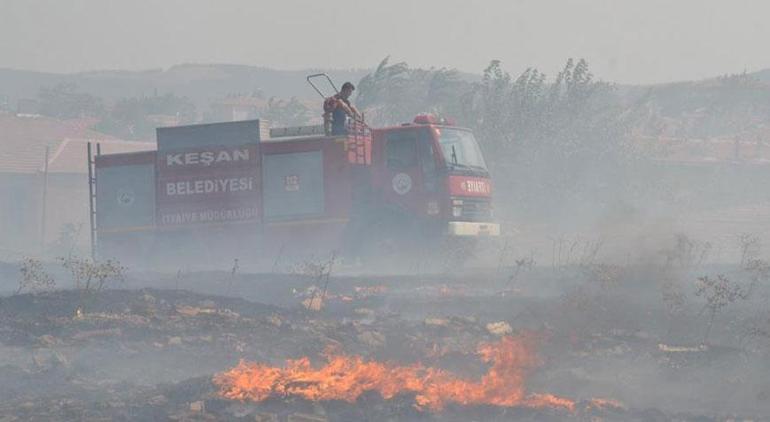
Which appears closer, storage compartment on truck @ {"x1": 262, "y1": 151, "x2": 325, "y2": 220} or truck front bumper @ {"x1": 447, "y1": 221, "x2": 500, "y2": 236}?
truck front bumper @ {"x1": 447, "y1": 221, "x2": 500, "y2": 236}

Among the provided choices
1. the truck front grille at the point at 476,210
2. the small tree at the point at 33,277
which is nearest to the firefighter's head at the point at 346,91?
the truck front grille at the point at 476,210

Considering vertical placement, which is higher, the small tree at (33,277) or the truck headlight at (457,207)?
the truck headlight at (457,207)

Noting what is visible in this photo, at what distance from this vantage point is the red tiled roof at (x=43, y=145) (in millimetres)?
43812

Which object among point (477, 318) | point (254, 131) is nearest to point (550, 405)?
point (477, 318)

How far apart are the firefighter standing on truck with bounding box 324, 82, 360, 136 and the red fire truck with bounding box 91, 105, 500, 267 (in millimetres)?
232

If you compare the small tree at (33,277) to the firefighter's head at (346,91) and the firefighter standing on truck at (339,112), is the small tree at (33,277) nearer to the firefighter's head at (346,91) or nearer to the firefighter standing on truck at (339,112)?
the firefighter standing on truck at (339,112)

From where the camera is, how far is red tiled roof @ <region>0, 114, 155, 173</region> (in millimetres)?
43812

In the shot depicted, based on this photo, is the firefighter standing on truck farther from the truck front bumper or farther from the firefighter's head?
the truck front bumper

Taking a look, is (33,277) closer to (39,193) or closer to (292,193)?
(292,193)

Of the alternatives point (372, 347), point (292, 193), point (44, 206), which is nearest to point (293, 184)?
point (292, 193)

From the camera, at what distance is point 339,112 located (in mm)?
19656

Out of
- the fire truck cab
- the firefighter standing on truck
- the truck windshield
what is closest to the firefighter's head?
the firefighter standing on truck

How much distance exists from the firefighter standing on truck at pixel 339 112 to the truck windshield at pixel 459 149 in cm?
187

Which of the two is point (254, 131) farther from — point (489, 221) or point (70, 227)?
point (70, 227)
